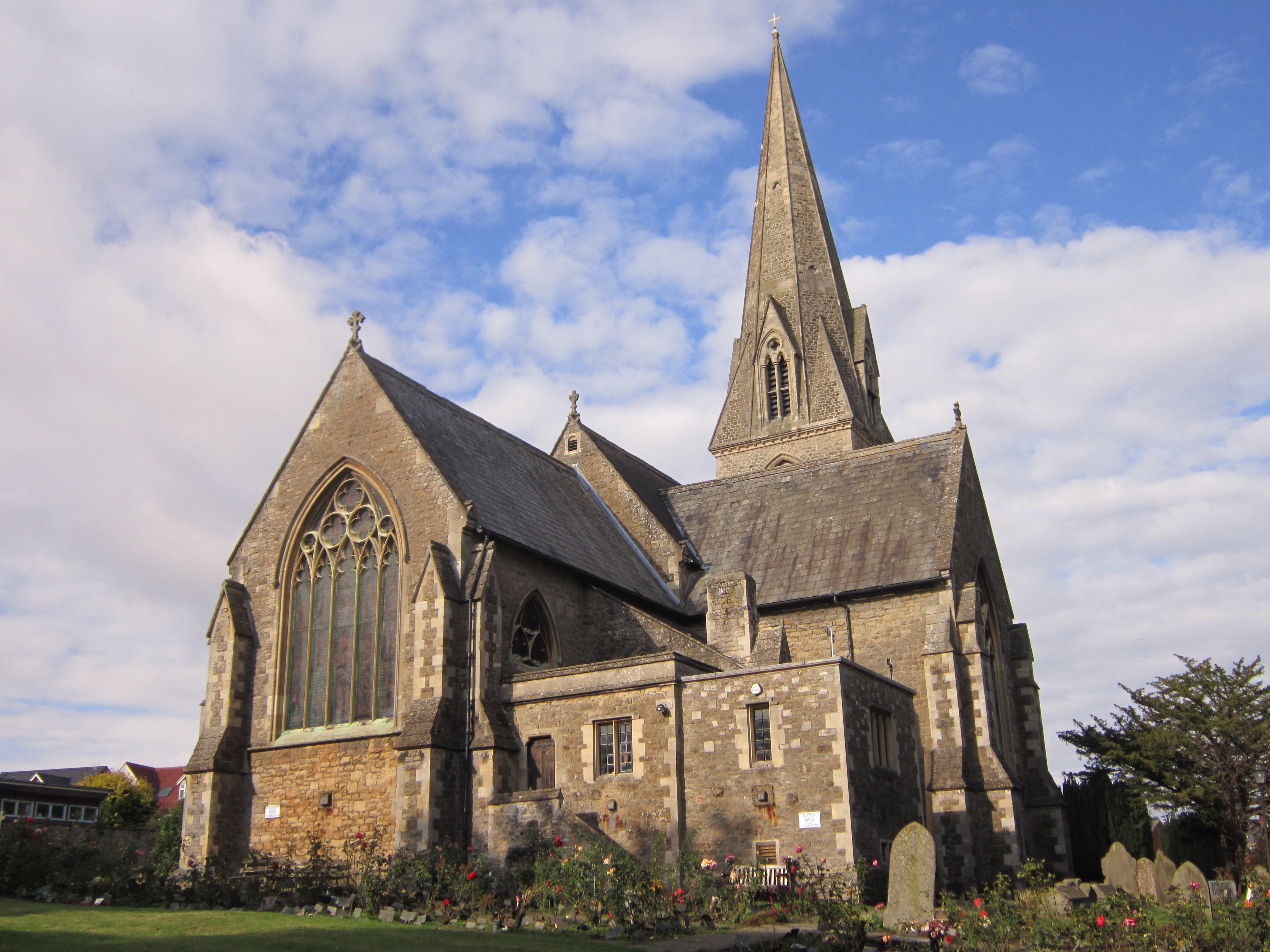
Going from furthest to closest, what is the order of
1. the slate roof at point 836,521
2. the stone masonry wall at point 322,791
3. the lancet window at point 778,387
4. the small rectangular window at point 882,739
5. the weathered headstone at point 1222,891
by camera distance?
1. the lancet window at point 778,387
2. the slate roof at point 836,521
3. the stone masonry wall at point 322,791
4. the small rectangular window at point 882,739
5. the weathered headstone at point 1222,891

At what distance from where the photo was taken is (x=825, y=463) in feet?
108

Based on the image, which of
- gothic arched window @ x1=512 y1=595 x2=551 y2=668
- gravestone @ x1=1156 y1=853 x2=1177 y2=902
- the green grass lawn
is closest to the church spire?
gothic arched window @ x1=512 y1=595 x2=551 y2=668

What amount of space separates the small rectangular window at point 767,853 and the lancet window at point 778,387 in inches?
1114

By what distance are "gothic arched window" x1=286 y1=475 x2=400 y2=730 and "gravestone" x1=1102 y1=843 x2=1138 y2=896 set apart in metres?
14.3

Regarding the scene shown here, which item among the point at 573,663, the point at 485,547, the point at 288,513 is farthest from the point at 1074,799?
the point at 288,513

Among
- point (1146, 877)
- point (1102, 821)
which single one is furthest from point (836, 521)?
point (1146, 877)

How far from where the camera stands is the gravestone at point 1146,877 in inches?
727

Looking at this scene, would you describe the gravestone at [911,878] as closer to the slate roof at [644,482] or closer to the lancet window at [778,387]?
the slate roof at [644,482]

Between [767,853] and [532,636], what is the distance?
7.66m

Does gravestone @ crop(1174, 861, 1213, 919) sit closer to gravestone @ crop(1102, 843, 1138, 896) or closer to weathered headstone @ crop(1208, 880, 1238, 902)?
weathered headstone @ crop(1208, 880, 1238, 902)

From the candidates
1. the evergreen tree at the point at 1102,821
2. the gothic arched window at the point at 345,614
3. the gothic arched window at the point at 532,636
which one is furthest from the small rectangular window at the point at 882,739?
the evergreen tree at the point at 1102,821

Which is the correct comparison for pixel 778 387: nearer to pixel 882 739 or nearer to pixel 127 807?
pixel 882 739

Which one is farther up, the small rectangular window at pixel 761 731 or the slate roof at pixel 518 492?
the slate roof at pixel 518 492

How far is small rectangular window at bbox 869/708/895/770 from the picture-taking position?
21.5m
